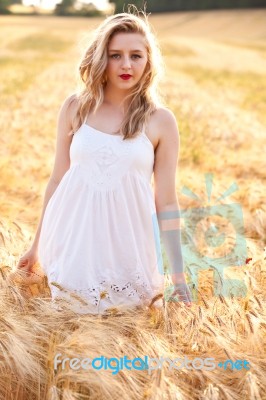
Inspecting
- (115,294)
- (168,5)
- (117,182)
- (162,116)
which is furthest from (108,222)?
(168,5)

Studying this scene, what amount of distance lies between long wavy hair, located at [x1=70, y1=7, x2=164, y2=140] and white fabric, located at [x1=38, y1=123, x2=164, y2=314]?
80mm

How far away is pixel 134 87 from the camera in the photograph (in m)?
3.32

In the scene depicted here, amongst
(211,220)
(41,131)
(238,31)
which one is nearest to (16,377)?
(211,220)

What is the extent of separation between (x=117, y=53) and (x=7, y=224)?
4.47ft

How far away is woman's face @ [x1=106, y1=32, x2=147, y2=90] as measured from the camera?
3162 mm

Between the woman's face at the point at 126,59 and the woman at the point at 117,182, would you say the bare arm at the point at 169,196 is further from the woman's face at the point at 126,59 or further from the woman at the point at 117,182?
the woman's face at the point at 126,59

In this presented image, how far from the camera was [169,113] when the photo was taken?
3.26m

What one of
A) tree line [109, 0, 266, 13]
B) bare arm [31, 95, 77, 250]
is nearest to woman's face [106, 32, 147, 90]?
bare arm [31, 95, 77, 250]

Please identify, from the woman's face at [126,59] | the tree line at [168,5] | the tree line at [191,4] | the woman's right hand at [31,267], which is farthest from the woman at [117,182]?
the tree line at [168,5]

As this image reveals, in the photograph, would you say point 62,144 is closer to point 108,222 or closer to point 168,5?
point 108,222

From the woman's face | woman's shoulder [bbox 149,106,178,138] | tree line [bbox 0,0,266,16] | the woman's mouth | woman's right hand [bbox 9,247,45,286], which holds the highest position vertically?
the woman's face

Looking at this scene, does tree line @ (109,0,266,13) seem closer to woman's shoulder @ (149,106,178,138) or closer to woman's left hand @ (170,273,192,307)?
woman's shoulder @ (149,106,178,138)

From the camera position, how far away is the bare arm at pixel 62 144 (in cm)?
338

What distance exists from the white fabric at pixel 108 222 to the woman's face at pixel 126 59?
26 centimetres
